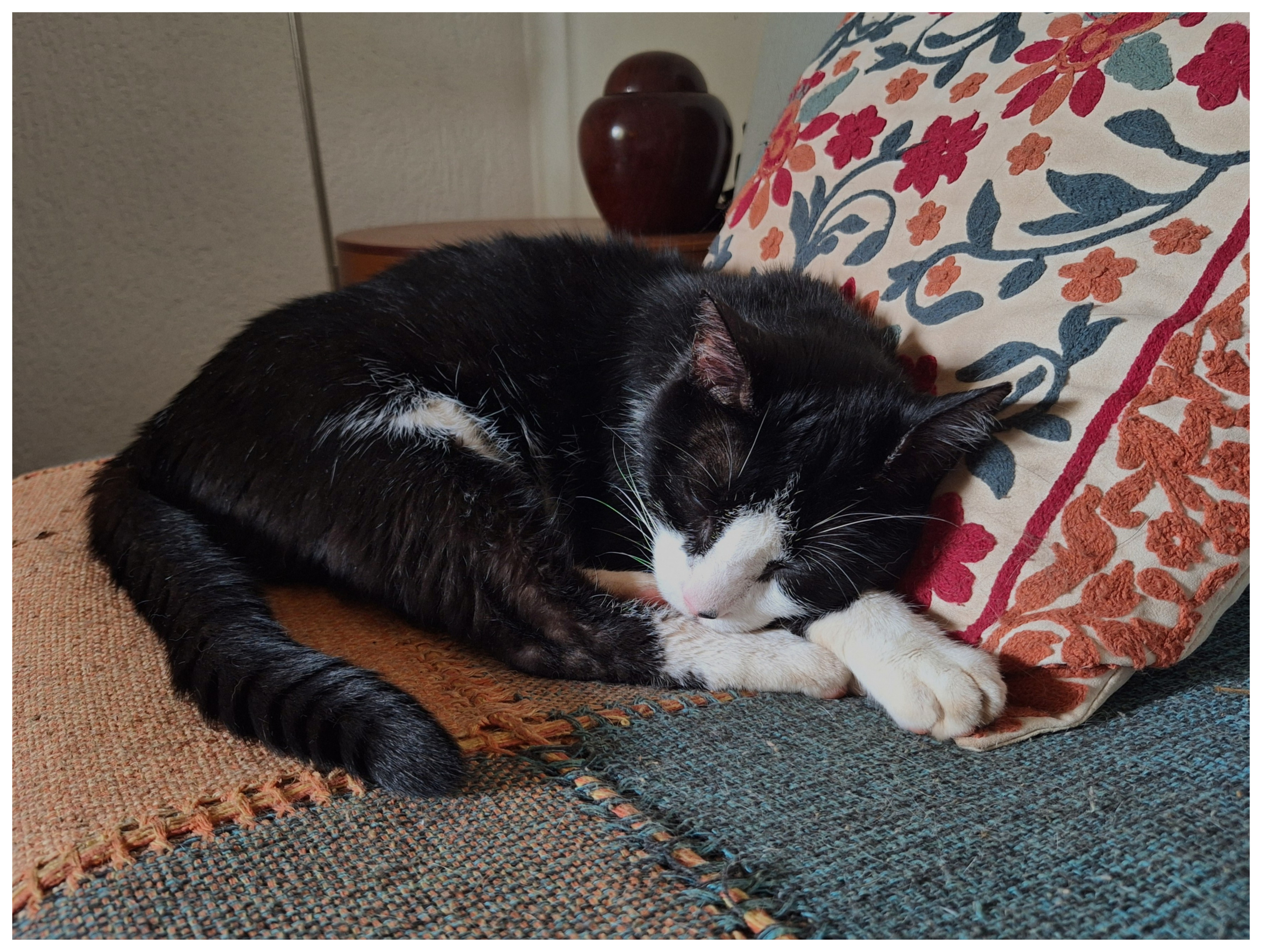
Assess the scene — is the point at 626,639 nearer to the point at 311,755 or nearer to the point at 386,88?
the point at 311,755

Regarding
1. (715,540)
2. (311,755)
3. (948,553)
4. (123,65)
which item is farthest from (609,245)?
(123,65)

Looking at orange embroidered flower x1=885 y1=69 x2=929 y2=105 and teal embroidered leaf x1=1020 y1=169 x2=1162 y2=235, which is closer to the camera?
teal embroidered leaf x1=1020 y1=169 x2=1162 y2=235

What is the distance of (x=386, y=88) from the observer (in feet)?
8.04

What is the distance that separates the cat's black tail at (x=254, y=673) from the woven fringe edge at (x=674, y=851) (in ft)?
0.32

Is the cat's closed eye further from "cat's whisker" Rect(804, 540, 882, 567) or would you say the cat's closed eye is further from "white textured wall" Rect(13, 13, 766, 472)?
"white textured wall" Rect(13, 13, 766, 472)

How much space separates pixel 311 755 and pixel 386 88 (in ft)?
7.57

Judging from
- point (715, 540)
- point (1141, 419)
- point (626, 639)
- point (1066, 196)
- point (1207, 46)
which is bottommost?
point (626, 639)

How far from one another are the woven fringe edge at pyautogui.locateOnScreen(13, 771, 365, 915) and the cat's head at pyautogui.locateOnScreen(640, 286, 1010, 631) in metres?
0.37

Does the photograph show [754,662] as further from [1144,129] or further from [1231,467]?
[1144,129]

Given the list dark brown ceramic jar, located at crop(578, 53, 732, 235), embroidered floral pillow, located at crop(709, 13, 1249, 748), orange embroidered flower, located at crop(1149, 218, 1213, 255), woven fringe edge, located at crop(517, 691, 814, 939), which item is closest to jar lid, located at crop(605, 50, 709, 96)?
dark brown ceramic jar, located at crop(578, 53, 732, 235)

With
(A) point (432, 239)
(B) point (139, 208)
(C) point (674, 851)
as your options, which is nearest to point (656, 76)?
(A) point (432, 239)

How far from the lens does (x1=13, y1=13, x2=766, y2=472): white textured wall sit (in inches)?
79.6

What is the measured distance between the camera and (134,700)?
74cm

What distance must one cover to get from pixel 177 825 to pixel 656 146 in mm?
1409
